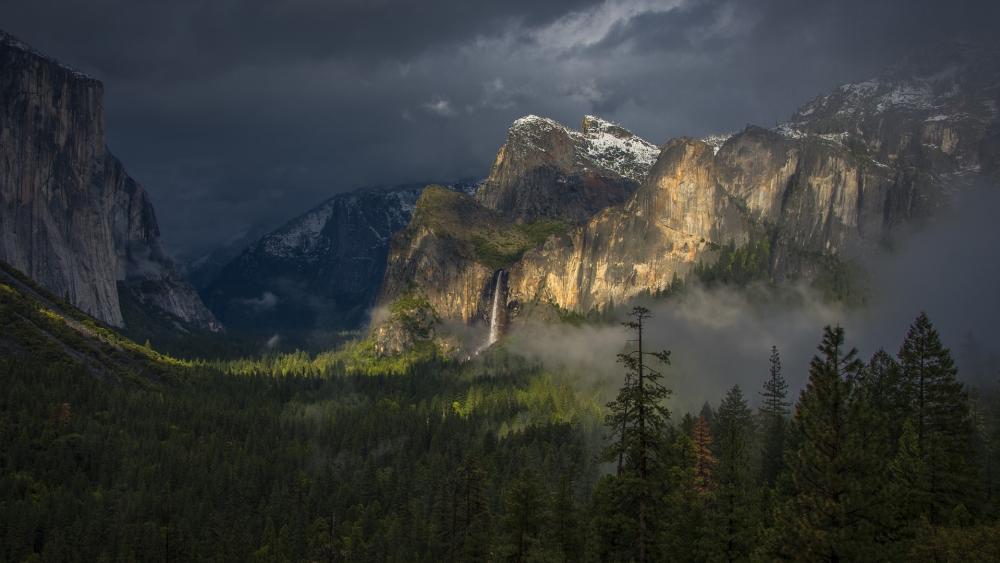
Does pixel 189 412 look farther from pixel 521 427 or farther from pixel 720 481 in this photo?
pixel 720 481

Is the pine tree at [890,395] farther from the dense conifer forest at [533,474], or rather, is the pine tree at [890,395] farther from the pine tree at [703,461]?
the pine tree at [703,461]

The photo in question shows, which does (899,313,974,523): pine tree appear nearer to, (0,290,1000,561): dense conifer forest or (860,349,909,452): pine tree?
(0,290,1000,561): dense conifer forest

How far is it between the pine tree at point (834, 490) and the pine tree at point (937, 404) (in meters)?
20.0

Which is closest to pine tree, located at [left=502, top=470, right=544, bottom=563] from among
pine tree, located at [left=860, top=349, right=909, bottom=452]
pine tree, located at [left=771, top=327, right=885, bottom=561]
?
pine tree, located at [left=771, top=327, right=885, bottom=561]

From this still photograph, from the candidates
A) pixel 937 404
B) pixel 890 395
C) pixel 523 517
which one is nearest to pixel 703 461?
pixel 890 395

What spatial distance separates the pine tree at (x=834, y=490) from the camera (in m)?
43.3

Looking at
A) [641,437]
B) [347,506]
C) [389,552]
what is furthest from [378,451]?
[641,437]

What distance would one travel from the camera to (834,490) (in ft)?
147

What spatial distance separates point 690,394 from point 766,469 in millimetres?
96197

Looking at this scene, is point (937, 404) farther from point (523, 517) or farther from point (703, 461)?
point (523, 517)

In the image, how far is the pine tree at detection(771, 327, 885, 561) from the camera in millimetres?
43281

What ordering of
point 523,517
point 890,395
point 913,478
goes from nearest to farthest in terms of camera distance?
1. point 913,478
2. point 523,517
3. point 890,395

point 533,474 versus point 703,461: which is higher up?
point 533,474

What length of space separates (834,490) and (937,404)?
3083 cm
